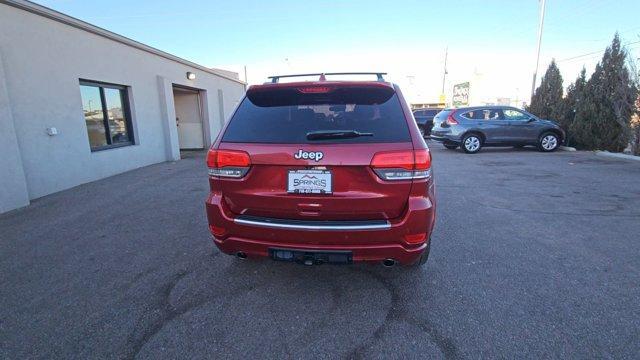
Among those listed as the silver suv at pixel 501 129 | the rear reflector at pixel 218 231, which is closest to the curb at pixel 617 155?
the silver suv at pixel 501 129

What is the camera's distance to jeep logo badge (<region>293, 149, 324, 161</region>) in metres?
2.49

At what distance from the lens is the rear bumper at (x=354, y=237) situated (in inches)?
99.0

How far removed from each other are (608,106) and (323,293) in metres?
13.4

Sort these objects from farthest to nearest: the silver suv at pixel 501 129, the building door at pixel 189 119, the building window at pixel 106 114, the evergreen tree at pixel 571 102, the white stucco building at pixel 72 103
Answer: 1. the building door at pixel 189 119
2. the evergreen tree at pixel 571 102
3. the silver suv at pixel 501 129
4. the building window at pixel 106 114
5. the white stucco building at pixel 72 103

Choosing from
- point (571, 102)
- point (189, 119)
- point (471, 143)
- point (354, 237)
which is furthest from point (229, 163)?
point (571, 102)

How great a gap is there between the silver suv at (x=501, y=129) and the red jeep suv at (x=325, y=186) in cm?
1116

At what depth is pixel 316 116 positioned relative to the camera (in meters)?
2.80

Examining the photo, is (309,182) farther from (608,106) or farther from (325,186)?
(608,106)

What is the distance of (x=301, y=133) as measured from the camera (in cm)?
265

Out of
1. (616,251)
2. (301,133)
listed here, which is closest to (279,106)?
(301,133)

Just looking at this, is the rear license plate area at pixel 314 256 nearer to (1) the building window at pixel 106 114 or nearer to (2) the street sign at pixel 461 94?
(1) the building window at pixel 106 114

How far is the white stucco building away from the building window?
0.08 ft

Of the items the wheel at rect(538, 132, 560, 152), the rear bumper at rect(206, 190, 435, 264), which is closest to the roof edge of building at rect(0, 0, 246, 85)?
the rear bumper at rect(206, 190, 435, 264)

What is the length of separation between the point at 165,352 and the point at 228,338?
41 cm
